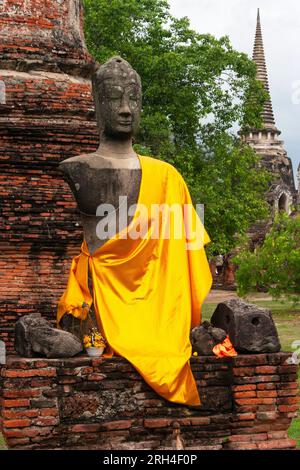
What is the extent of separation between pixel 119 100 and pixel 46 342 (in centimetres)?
176

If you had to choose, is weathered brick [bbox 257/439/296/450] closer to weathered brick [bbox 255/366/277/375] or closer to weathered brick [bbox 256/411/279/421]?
weathered brick [bbox 256/411/279/421]

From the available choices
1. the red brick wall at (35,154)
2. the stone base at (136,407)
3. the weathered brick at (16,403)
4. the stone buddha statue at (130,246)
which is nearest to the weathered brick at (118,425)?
the stone base at (136,407)

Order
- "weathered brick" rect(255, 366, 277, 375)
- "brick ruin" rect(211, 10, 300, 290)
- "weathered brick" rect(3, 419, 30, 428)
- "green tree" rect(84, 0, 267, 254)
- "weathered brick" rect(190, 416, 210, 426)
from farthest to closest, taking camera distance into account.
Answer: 1. "brick ruin" rect(211, 10, 300, 290)
2. "green tree" rect(84, 0, 267, 254)
3. "weathered brick" rect(255, 366, 277, 375)
4. "weathered brick" rect(190, 416, 210, 426)
5. "weathered brick" rect(3, 419, 30, 428)

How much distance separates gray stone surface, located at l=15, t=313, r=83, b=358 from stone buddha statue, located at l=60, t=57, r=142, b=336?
0.28 m

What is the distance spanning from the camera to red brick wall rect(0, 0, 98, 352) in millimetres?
8953

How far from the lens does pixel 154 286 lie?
226 inches

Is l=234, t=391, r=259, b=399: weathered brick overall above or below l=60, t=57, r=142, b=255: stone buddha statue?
below

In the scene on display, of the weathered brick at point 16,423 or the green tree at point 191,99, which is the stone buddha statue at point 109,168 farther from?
the green tree at point 191,99

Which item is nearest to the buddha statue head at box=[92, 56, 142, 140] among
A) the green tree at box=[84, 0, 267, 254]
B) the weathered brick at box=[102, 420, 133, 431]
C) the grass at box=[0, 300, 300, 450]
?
the weathered brick at box=[102, 420, 133, 431]

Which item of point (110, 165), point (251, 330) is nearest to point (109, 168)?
point (110, 165)

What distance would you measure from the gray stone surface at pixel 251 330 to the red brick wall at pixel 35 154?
143 inches

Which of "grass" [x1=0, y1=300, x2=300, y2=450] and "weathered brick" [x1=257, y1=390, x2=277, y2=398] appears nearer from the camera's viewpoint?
"weathered brick" [x1=257, y1=390, x2=277, y2=398]

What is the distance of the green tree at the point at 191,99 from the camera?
17047mm

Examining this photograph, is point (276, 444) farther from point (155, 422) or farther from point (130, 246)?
point (130, 246)
